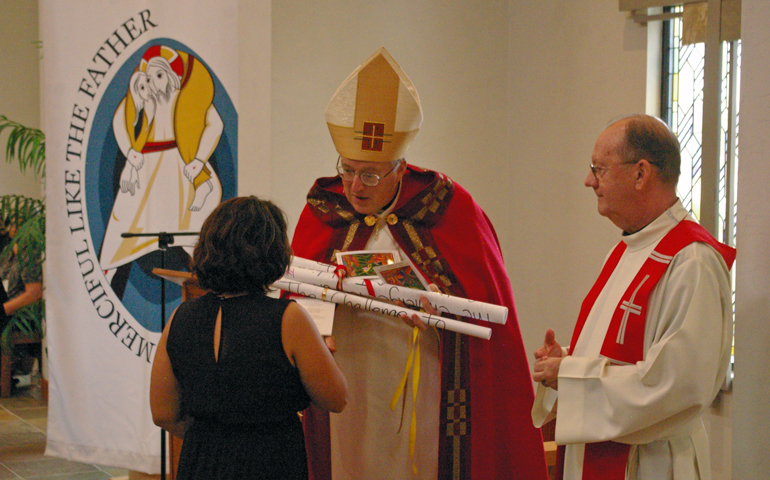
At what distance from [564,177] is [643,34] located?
93 cm

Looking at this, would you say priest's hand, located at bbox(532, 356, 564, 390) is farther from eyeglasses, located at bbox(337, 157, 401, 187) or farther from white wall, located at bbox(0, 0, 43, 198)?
white wall, located at bbox(0, 0, 43, 198)

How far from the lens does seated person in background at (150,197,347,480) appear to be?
5.62 feet

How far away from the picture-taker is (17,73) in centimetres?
810

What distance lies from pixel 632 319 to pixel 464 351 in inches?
28.7

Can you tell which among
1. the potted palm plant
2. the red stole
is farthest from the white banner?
the red stole

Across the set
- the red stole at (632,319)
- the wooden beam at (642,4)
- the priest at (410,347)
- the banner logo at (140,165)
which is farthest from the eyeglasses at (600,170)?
the banner logo at (140,165)

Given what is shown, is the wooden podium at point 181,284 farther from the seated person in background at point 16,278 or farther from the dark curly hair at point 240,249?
the seated person in background at point 16,278

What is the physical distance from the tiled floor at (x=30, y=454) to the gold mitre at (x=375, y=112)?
A: 3.44 metres

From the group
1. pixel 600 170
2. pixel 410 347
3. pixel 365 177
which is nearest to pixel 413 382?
pixel 410 347

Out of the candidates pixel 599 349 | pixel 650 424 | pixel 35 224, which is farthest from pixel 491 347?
pixel 35 224

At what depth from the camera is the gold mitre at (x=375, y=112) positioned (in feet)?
8.04

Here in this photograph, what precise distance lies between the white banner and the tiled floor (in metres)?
0.52

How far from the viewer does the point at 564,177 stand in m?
4.35

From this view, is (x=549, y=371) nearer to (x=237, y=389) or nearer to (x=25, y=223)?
(x=237, y=389)
